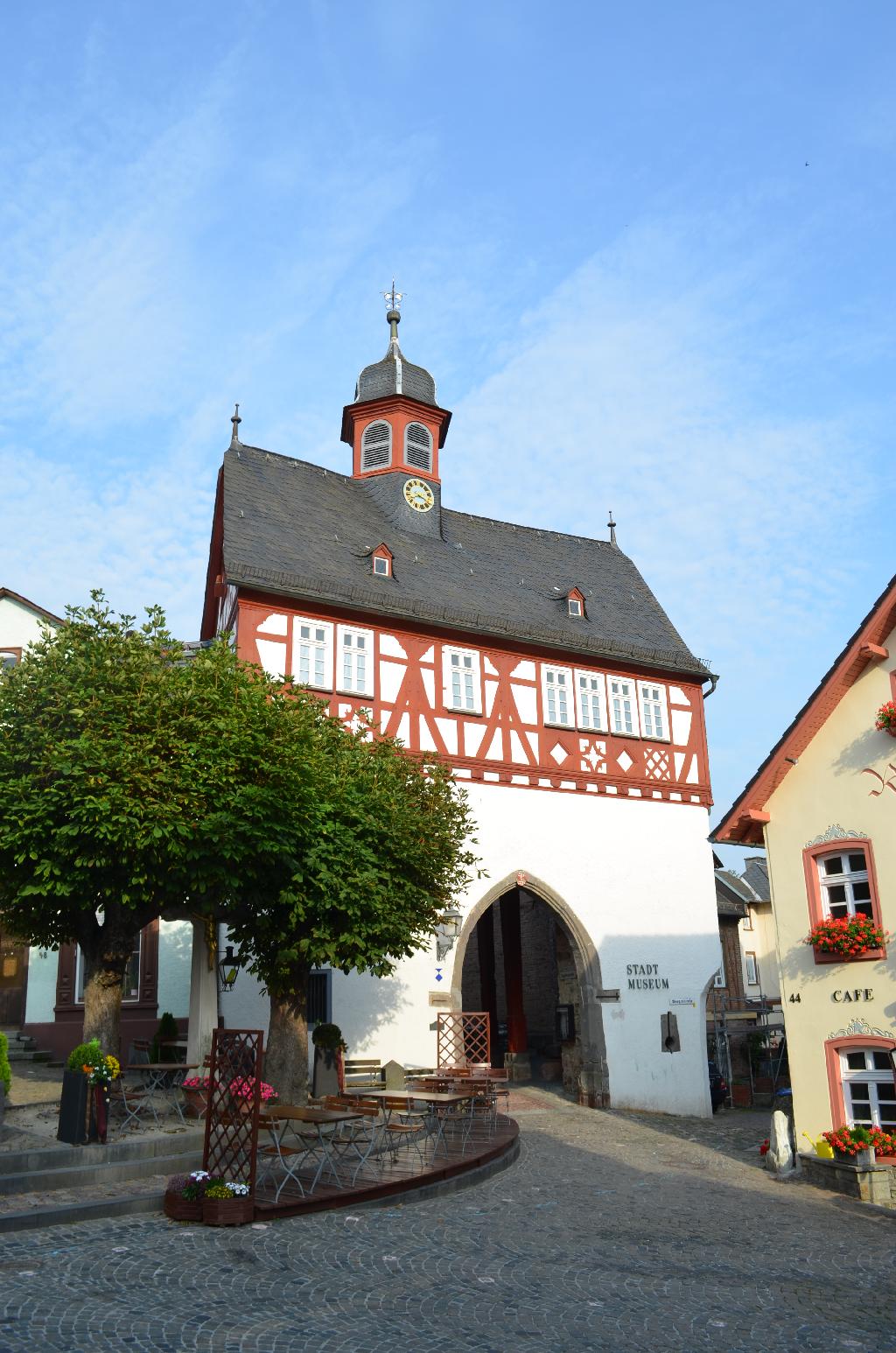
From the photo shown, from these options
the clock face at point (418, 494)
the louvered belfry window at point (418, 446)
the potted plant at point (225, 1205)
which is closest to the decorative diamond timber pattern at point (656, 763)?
the clock face at point (418, 494)

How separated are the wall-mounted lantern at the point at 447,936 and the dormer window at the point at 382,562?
6.98 metres

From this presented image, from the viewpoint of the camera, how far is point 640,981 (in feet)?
75.5

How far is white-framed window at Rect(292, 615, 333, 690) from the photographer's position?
20.8 m

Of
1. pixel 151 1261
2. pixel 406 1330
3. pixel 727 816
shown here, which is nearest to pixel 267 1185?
pixel 151 1261

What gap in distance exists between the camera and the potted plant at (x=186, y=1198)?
33.2 ft

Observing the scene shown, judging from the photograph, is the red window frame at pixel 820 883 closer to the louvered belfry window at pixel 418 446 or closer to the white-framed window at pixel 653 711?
the white-framed window at pixel 653 711

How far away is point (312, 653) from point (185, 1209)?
12142 millimetres

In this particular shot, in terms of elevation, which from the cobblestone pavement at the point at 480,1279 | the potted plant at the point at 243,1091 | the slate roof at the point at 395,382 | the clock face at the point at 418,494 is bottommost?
the cobblestone pavement at the point at 480,1279

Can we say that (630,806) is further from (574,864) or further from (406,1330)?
(406,1330)


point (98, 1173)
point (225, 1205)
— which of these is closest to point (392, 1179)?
point (225, 1205)

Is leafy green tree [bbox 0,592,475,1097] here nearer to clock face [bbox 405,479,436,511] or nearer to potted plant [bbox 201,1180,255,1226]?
potted plant [bbox 201,1180,255,1226]

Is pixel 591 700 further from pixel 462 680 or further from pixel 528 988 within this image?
pixel 528 988

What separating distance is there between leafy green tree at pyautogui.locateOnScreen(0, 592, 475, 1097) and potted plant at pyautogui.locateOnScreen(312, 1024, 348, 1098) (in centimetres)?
222

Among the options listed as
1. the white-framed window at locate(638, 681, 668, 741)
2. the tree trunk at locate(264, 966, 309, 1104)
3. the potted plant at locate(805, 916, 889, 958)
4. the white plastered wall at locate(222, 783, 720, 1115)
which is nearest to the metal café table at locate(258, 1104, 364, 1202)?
the tree trunk at locate(264, 966, 309, 1104)
